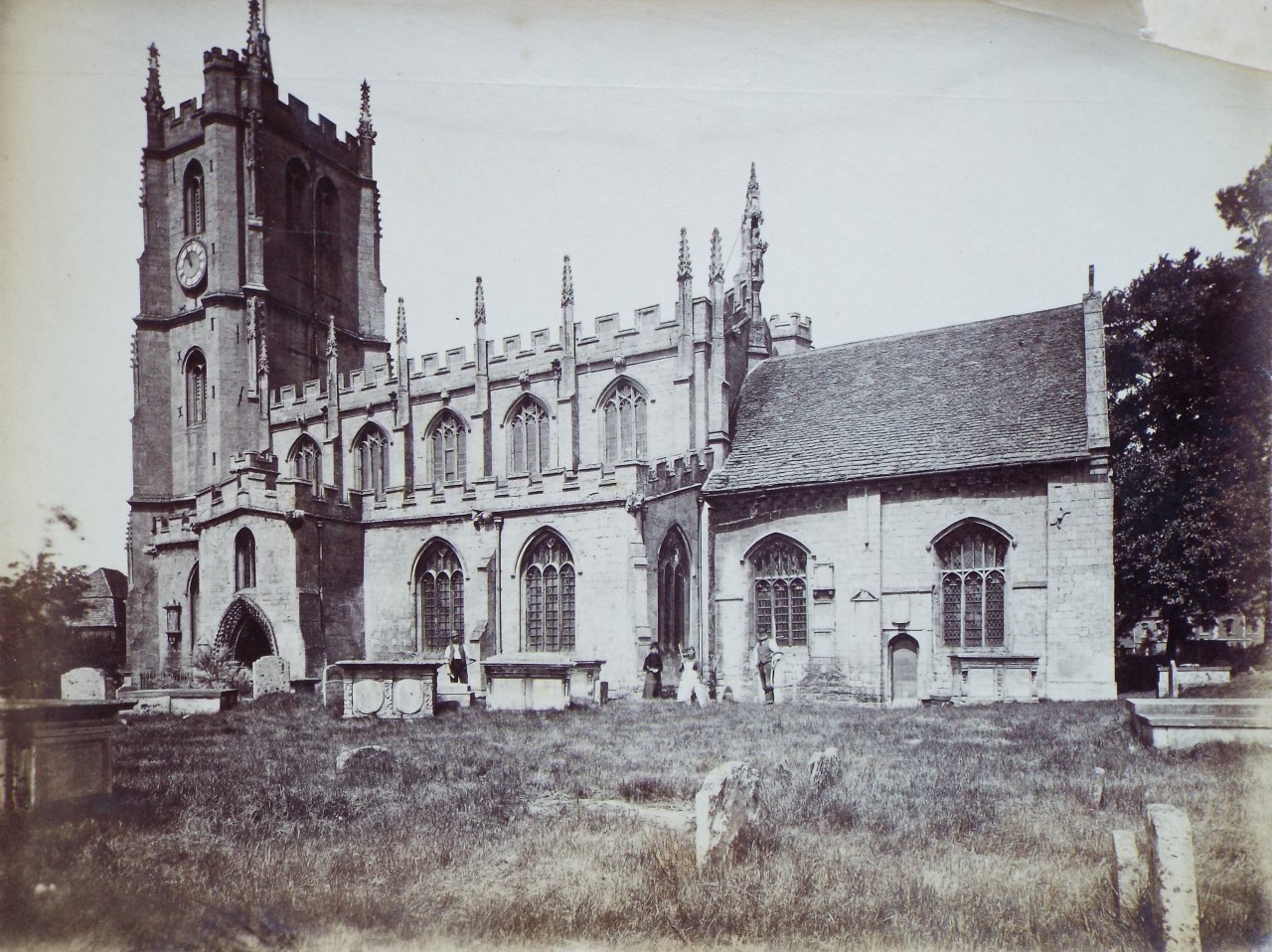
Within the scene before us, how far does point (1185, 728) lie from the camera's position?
412 inches

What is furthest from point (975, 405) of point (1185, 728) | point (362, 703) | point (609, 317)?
point (362, 703)

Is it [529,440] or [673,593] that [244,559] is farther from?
[673,593]

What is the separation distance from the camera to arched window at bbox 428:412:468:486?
30609 mm

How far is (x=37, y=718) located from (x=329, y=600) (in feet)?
54.4

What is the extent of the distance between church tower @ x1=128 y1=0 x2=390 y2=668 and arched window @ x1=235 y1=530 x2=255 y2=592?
8.56 m

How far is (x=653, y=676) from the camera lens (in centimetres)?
2003

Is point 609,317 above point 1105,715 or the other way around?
above

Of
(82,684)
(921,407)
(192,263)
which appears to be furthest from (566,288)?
(82,684)

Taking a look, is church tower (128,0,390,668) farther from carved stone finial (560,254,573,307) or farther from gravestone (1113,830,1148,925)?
gravestone (1113,830,1148,925)

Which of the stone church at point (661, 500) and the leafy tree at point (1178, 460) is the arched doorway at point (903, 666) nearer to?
the stone church at point (661, 500)

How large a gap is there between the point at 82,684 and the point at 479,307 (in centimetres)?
1832

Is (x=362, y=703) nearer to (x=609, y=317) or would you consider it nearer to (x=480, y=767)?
(x=480, y=767)

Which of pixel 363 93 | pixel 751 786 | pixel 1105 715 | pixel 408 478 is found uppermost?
pixel 363 93

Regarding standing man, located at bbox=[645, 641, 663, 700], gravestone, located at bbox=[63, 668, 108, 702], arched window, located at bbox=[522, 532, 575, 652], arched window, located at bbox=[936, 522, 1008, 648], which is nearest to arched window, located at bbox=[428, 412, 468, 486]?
arched window, located at bbox=[522, 532, 575, 652]
